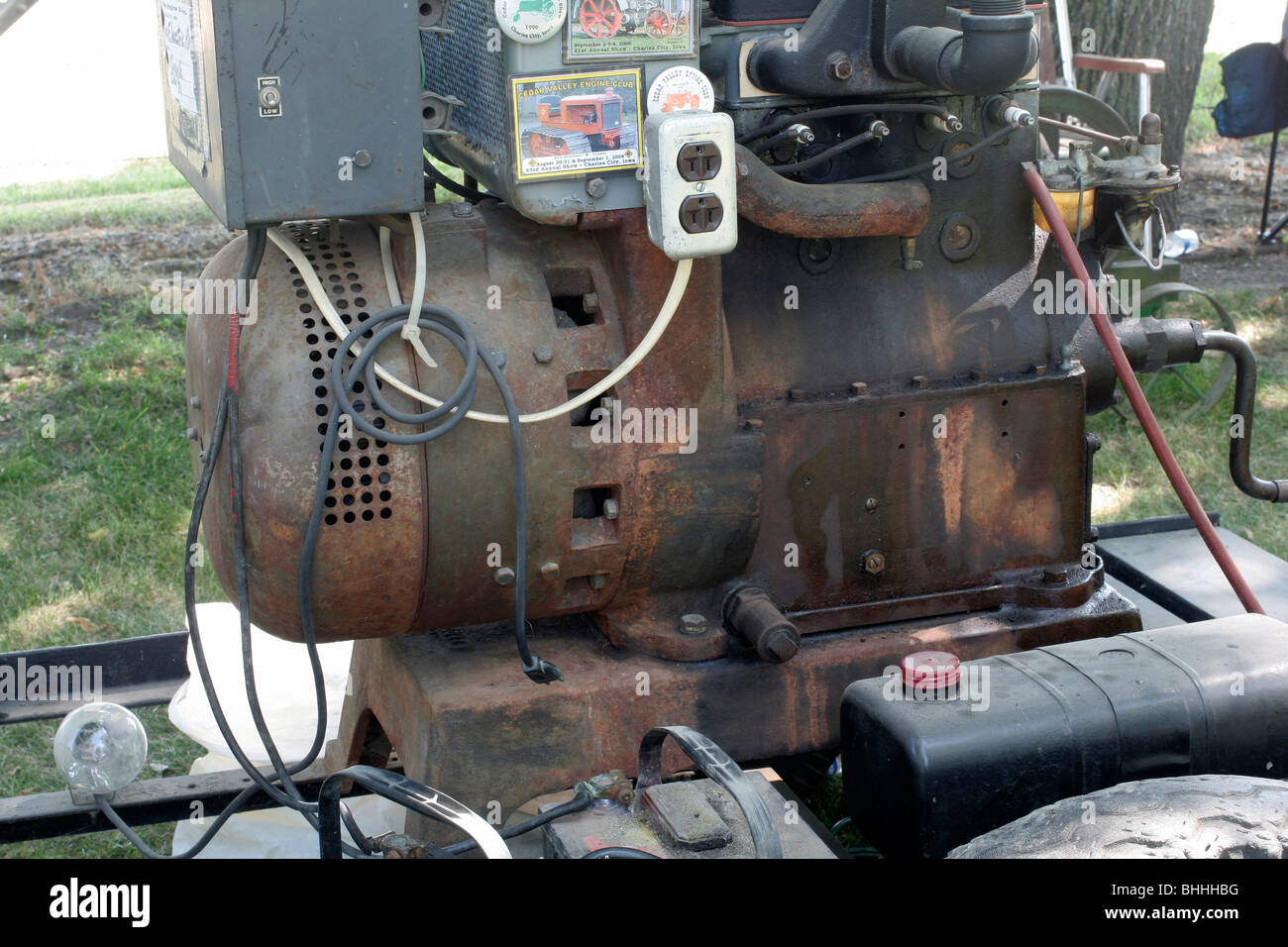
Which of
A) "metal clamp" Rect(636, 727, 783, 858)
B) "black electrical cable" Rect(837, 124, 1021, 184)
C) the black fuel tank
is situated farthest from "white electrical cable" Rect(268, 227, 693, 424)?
the black fuel tank

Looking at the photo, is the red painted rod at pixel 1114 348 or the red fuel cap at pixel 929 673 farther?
the red painted rod at pixel 1114 348

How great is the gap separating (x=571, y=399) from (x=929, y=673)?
78 centimetres

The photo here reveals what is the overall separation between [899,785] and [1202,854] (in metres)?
0.49

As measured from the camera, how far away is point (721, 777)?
1.97 meters

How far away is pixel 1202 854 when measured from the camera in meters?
1.87

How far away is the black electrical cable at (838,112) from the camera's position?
250cm

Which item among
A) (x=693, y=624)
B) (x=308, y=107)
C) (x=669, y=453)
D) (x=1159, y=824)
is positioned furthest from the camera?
(x=693, y=624)

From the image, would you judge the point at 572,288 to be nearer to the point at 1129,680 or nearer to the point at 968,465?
the point at 968,465

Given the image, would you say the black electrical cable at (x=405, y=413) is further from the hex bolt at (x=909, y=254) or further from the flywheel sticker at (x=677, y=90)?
the hex bolt at (x=909, y=254)

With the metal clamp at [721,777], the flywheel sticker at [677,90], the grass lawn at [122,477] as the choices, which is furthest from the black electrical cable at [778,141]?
the grass lawn at [122,477]

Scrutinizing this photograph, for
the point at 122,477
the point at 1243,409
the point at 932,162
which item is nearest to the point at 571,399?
the point at 932,162

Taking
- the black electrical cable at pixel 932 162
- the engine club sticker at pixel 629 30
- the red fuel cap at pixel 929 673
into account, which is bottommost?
the red fuel cap at pixel 929 673

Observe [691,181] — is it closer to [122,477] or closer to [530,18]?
[530,18]

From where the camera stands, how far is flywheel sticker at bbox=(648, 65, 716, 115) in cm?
224
